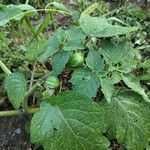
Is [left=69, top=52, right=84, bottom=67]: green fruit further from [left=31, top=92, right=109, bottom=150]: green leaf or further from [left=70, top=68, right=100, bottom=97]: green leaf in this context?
[left=31, top=92, right=109, bottom=150]: green leaf

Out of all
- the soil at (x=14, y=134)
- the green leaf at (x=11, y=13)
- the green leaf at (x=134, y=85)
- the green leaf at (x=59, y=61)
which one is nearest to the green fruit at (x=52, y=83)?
the green leaf at (x=59, y=61)

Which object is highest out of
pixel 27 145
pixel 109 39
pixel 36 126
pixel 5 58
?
pixel 109 39

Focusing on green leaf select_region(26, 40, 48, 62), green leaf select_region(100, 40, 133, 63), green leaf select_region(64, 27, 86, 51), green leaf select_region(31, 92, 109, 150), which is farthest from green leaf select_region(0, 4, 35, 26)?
green leaf select_region(31, 92, 109, 150)

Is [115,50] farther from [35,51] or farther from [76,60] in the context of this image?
[35,51]

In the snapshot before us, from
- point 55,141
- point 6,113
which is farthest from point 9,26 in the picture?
point 55,141

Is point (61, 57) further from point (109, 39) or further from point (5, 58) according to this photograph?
point (5, 58)

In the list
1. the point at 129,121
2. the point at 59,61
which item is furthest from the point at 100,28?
the point at 129,121

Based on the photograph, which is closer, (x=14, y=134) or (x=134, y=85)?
(x=134, y=85)
